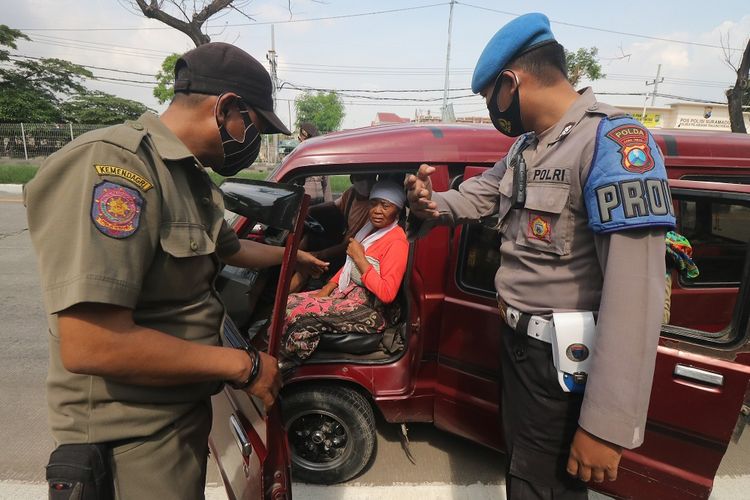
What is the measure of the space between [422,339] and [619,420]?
46.4 inches

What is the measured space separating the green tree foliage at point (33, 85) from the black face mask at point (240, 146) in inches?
1228

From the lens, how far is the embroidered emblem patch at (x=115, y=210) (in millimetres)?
834

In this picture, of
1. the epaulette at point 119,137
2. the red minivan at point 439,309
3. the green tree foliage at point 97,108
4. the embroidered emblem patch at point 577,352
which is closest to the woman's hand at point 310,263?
the red minivan at point 439,309

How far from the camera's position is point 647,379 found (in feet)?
3.45

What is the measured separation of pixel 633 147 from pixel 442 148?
3.76ft

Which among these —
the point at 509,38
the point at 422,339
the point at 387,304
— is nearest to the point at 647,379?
the point at 509,38

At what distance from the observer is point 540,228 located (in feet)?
4.09

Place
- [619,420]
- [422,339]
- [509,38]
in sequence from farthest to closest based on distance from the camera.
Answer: [422,339], [509,38], [619,420]

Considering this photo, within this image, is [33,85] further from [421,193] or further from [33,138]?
[421,193]

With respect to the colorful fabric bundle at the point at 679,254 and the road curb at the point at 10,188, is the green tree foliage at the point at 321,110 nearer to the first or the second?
the road curb at the point at 10,188

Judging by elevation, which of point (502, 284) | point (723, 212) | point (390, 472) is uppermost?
point (723, 212)

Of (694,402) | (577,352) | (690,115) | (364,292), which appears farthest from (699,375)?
(690,115)

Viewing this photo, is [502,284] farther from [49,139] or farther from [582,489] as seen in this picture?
[49,139]

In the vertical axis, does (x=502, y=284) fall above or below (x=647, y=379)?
above
